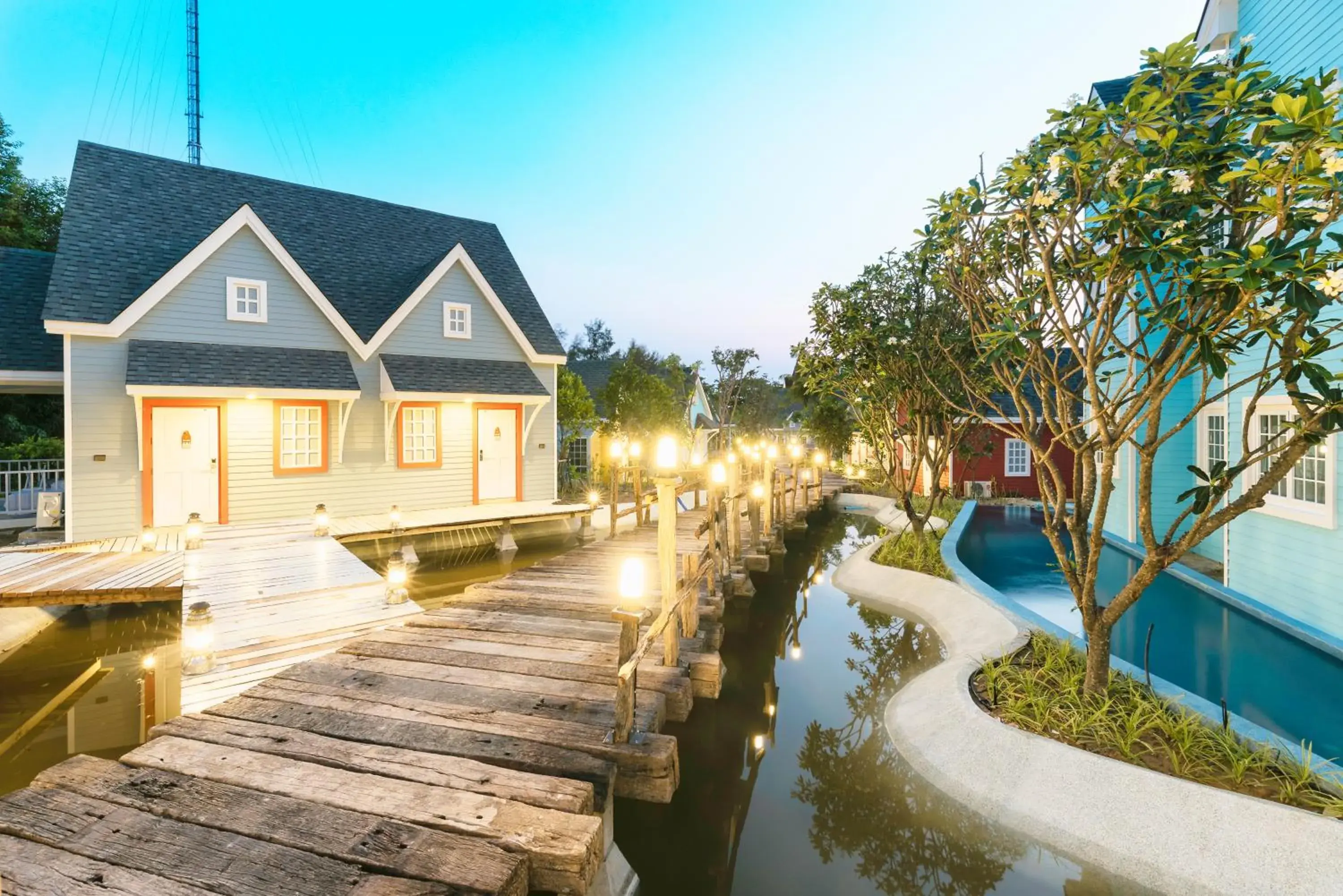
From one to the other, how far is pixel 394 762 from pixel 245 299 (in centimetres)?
1235

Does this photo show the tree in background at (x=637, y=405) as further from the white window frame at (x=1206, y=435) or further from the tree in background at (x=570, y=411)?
the white window frame at (x=1206, y=435)

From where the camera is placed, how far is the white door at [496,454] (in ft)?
50.9

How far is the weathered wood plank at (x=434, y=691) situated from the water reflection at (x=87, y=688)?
241 centimetres

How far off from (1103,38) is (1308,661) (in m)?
17.2

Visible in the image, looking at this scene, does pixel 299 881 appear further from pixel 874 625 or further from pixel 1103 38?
pixel 1103 38

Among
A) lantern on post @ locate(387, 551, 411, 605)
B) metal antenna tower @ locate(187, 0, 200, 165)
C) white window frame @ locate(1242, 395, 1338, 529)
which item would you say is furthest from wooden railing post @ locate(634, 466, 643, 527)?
metal antenna tower @ locate(187, 0, 200, 165)

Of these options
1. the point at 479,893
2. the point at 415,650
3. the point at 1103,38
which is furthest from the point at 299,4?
the point at 479,893

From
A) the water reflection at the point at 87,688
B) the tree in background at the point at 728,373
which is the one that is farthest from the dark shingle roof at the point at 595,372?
the water reflection at the point at 87,688

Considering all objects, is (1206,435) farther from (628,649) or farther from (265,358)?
(265,358)

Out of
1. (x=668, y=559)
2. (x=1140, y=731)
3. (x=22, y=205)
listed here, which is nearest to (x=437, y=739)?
(x=668, y=559)

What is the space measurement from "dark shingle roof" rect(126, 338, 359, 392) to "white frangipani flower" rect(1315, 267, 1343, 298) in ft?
46.2

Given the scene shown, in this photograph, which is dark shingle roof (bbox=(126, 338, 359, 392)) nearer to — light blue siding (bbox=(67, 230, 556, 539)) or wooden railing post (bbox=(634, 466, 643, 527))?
light blue siding (bbox=(67, 230, 556, 539))

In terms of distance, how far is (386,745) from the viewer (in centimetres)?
416

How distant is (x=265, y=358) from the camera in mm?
12523
